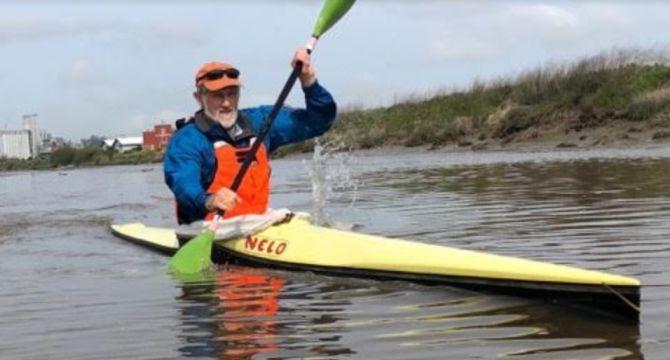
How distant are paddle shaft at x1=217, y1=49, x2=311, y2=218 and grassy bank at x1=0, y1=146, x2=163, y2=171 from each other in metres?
49.0

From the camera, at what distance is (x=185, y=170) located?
636 centimetres

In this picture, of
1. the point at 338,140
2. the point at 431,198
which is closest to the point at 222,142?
the point at 431,198

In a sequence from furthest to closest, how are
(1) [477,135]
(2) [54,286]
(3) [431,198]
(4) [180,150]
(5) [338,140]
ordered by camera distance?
(5) [338,140], (1) [477,135], (3) [431,198], (4) [180,150], (2) [54,286]

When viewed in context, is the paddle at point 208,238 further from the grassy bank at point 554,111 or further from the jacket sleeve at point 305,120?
the grassy bank at point 554,111

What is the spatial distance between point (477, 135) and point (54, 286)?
25.5 meters

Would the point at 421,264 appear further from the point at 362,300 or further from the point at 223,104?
the point at 223,104

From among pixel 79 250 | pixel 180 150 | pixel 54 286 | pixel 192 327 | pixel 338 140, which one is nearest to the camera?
pixel 192 327

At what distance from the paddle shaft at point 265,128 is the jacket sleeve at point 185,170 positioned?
229mm

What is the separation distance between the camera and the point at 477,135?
30484mm

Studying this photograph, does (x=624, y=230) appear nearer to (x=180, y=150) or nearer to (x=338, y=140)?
(x=180, y=150)

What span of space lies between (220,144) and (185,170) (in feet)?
1.28

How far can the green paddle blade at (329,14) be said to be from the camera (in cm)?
690

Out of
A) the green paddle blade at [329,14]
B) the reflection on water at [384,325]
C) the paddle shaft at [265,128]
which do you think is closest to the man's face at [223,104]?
the paddle shaft at [265,128]

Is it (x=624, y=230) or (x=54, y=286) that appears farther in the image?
(x=624, y=230)
